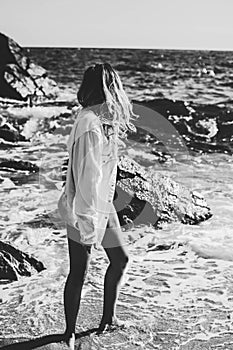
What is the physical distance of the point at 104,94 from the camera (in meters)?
3.50

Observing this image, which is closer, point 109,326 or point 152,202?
point 109,326

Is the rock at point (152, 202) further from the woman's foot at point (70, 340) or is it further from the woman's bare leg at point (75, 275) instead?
the woman's bare leg at point (75, 275)

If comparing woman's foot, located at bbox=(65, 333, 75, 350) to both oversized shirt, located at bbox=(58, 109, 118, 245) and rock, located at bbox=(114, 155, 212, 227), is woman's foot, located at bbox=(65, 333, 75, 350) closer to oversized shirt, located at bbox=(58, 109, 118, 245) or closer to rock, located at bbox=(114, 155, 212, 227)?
oversized shirt, located at bbox=(58, 109, 118, 245)

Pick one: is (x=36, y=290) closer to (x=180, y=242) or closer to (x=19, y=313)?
(x=19, y=313)

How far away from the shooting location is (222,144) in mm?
14281

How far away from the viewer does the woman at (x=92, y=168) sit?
3.41 metres

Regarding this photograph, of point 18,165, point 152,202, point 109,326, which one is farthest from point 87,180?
point 18,165

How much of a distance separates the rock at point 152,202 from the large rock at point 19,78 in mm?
13651

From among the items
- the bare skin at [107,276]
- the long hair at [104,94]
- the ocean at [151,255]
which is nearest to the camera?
the long hair at [104,94]

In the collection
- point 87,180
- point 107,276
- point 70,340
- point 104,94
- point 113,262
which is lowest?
point 70,340

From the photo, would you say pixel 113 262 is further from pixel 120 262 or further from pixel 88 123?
pixel 88 123

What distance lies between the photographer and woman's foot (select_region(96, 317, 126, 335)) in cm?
411

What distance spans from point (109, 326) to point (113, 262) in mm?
526

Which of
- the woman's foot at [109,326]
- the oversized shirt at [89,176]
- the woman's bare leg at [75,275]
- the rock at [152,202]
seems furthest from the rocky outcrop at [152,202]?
the oversized shirt at [89,176]
